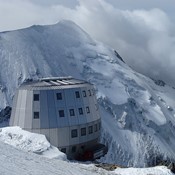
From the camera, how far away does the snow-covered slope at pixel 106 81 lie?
12081cm

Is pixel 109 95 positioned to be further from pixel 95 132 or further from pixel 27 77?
pixel 95 132

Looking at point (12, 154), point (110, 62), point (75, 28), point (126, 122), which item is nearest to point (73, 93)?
point (12, 154)

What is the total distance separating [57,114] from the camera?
148ft

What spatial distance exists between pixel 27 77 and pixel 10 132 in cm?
8808

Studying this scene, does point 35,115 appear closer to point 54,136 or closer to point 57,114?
point 57,114

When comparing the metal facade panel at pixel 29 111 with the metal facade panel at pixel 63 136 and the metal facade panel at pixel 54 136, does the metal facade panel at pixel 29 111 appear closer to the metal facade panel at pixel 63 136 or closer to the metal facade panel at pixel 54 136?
the metal facade panel at pixel 54 136

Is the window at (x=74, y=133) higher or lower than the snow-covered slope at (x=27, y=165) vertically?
higher

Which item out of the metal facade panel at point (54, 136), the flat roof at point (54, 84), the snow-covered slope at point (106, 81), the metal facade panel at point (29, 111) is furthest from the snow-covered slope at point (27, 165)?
the snow-covered slope at point (106, 81)

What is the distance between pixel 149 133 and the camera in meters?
133

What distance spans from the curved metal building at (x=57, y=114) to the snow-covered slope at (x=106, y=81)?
60395 mm

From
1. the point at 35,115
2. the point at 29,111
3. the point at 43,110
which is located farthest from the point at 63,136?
the point at 29,111

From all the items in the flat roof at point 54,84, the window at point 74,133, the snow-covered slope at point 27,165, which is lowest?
the snow-covered slope at point 27,165

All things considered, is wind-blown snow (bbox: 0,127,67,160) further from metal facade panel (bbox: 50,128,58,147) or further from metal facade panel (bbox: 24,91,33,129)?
metal facade panel (bbox: 24,91,33,129)

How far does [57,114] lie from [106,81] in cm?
10056
